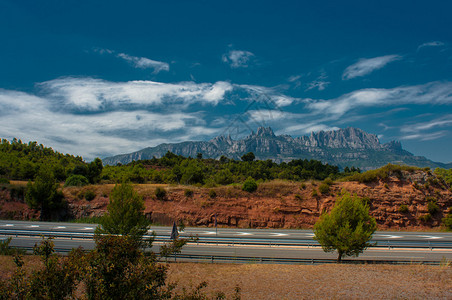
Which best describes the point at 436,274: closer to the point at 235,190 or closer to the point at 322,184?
the point at 322,184

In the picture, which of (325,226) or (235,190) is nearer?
(325,226)

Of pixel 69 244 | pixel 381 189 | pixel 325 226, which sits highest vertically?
pixel 381 189

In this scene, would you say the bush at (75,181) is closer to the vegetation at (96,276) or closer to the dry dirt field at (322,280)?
the dry dirt field at (322,280)

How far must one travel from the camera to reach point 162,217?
35.9 meters

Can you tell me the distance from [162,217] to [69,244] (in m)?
15.7

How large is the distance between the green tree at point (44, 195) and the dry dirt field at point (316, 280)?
21.4 metres

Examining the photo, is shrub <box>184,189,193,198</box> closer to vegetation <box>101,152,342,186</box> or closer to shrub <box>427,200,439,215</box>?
vegetation <box>101,152,342,186</box>

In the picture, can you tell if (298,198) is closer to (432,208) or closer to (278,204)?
(278,204)

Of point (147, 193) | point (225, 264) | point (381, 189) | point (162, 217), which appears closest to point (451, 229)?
point (381, 189)

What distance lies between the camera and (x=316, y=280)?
1349 cm

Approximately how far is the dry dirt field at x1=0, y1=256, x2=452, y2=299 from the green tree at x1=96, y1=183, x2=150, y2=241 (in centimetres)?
306

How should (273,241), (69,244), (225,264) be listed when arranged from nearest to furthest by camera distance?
(225,264), (69,244), (273,241)

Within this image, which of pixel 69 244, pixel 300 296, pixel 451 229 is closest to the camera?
pixel 300 296

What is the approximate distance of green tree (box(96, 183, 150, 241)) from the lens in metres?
15.9
